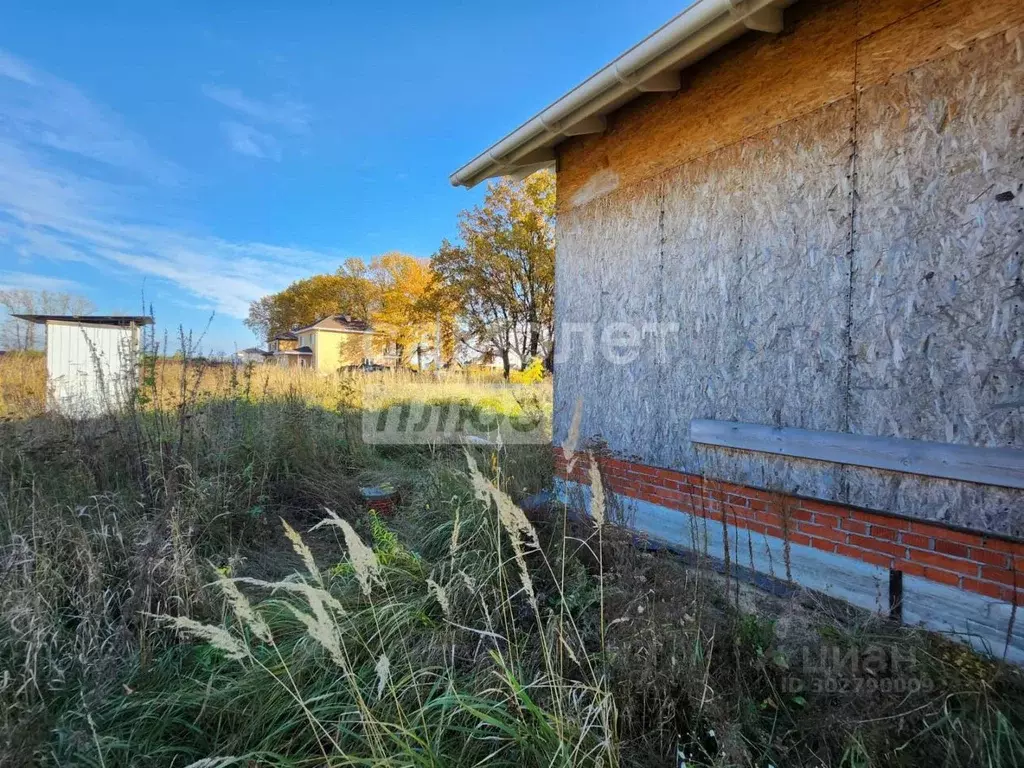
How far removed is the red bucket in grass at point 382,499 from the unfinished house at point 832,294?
210cm

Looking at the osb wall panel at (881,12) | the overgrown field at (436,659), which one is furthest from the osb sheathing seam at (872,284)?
the overgrown field at (436,659)

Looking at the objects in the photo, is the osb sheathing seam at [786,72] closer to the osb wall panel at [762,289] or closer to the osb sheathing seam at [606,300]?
the osb wall panel at [762,289]

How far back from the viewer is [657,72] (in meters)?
2.54

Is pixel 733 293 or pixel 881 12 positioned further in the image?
pixel 733 293

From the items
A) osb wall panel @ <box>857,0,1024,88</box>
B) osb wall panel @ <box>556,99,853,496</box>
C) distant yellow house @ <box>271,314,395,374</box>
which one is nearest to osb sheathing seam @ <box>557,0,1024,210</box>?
osb wall panel @ <box>857,0,1024,88</box>

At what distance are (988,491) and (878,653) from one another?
83 centimetres

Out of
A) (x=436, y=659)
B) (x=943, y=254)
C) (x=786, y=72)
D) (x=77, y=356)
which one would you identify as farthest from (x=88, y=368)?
(x=943, y=254)

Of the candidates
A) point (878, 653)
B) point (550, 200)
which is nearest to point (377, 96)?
point (878, 653)

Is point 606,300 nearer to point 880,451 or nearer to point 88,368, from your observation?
point 880,451

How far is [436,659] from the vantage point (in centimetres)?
187

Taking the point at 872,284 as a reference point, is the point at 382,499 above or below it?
below

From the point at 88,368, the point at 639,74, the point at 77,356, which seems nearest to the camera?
the point at 639,74

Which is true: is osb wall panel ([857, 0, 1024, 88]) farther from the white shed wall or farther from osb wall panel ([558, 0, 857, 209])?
the white shed wall

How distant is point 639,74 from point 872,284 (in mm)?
1703
